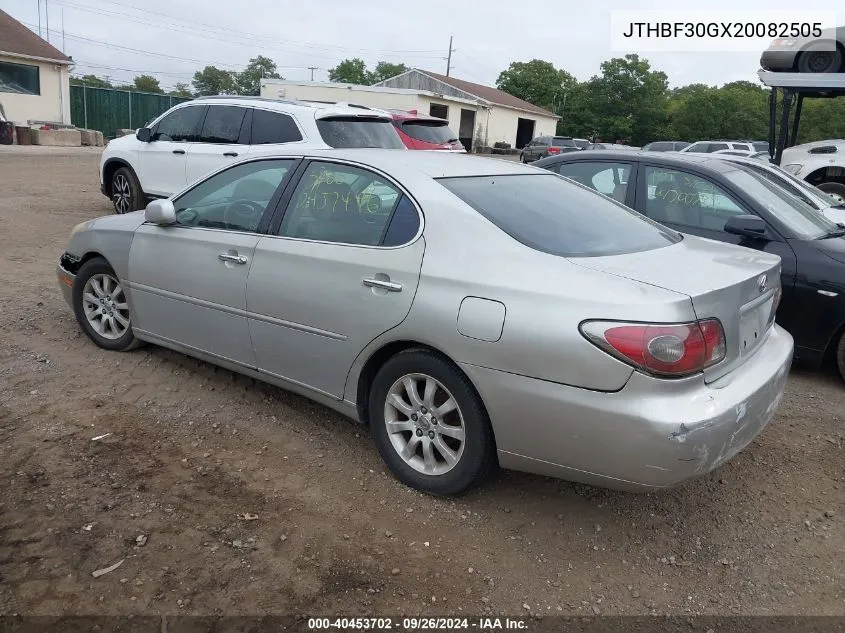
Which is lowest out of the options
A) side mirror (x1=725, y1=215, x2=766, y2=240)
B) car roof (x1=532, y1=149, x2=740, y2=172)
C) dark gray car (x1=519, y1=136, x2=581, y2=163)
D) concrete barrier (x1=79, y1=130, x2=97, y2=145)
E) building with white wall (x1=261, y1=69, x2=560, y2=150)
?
side mirror (x1=725, y1=215, x2=766, y2=240)

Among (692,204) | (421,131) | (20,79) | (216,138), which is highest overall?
(20,79)

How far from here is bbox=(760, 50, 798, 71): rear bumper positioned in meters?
11.8

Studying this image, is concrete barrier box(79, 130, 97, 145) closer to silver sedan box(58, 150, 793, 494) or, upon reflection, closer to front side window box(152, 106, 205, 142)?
front side window box(152, 106, 205, 142)

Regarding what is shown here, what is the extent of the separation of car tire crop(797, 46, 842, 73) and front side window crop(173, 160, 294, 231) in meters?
10.9

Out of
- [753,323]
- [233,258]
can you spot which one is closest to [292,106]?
[233,258]

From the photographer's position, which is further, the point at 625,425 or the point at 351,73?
the point at 351,73

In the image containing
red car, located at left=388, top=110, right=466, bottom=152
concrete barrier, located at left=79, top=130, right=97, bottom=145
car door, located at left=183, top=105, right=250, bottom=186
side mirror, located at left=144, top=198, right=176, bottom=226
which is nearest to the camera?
side mirror, located at left=144, top=198, right=176, bottom=226

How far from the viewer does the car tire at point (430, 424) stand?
3141mm

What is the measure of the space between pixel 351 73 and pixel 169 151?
76.0 meters

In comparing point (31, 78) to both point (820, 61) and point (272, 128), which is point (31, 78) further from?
point (820, 61)

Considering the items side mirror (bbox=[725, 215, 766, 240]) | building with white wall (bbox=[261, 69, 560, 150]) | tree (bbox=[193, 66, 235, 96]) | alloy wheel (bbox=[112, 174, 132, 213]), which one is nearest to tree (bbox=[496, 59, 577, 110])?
building with white wall (bbox=[261, 69, 560, 150])

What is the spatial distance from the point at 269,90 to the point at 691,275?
37406mm

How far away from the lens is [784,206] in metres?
5.74

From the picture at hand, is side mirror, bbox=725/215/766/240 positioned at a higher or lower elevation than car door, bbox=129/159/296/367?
higher
